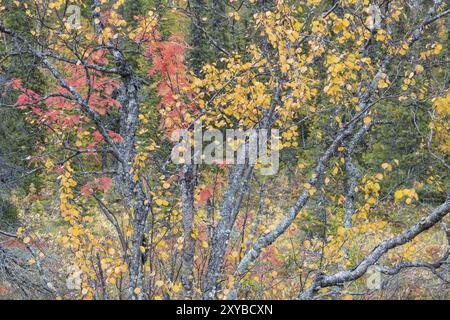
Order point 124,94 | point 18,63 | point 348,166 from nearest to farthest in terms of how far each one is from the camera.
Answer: point 124,94
point 348,166
point 18,63

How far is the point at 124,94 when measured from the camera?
6.06m

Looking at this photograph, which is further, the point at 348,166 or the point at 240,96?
the point at 348,166

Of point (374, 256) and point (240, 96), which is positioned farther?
point (240, 96)

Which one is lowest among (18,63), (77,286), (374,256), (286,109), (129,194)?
(77,286)

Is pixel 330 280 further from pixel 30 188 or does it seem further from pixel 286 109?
pixel 30 188

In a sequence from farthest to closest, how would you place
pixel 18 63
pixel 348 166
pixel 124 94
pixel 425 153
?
pixel 18 63, pixel 425 153, pixel 348 166, pixel 124 94

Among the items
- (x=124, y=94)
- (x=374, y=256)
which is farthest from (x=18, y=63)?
(x=374, y=256)

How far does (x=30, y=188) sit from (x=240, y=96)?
15.1m

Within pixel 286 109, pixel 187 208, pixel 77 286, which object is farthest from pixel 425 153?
pixel 77 286

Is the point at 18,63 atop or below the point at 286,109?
atop

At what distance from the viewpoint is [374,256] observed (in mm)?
3969
